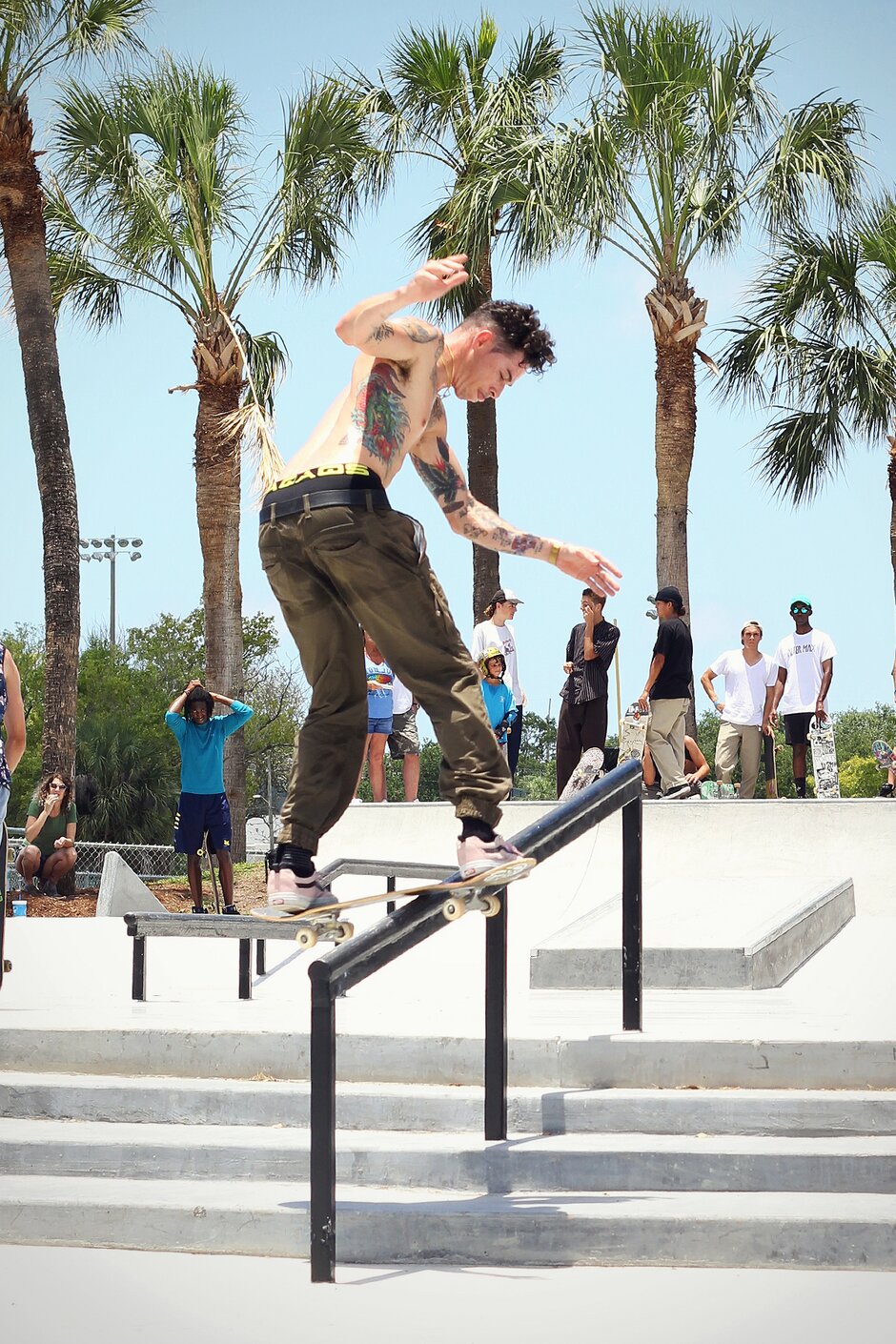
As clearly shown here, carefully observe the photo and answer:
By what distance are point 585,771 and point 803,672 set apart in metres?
2.88

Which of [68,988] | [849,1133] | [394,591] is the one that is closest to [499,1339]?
[849,1133]

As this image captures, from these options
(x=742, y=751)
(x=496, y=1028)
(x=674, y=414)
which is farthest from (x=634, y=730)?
(x=496, y=1028)

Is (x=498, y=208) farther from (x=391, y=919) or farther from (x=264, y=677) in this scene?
(x=264, y=677)

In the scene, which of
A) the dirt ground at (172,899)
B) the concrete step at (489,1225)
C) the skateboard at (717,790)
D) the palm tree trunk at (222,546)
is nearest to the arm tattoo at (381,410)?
the concrete step at (489,1225)

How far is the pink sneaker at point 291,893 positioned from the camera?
3.85 metres

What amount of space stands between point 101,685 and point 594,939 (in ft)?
131

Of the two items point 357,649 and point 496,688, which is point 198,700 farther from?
point 357,649

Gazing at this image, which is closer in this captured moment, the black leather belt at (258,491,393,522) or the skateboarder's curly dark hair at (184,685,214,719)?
the black leather belt at (258,491,393,522)

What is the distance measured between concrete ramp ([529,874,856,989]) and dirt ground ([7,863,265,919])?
6.76 metres

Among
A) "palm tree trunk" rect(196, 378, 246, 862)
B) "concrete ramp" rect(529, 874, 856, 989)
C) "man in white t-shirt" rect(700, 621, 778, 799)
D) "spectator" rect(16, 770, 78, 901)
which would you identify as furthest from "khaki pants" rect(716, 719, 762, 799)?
"palm tree trunk" rect(196, 378, 246, 862)

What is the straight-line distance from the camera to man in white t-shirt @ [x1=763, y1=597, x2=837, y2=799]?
41.3 ft

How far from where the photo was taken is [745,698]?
12.8 m

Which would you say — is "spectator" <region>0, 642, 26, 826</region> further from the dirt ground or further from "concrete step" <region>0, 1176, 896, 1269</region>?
the dirt ground

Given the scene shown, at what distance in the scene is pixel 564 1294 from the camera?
3.27 meters
